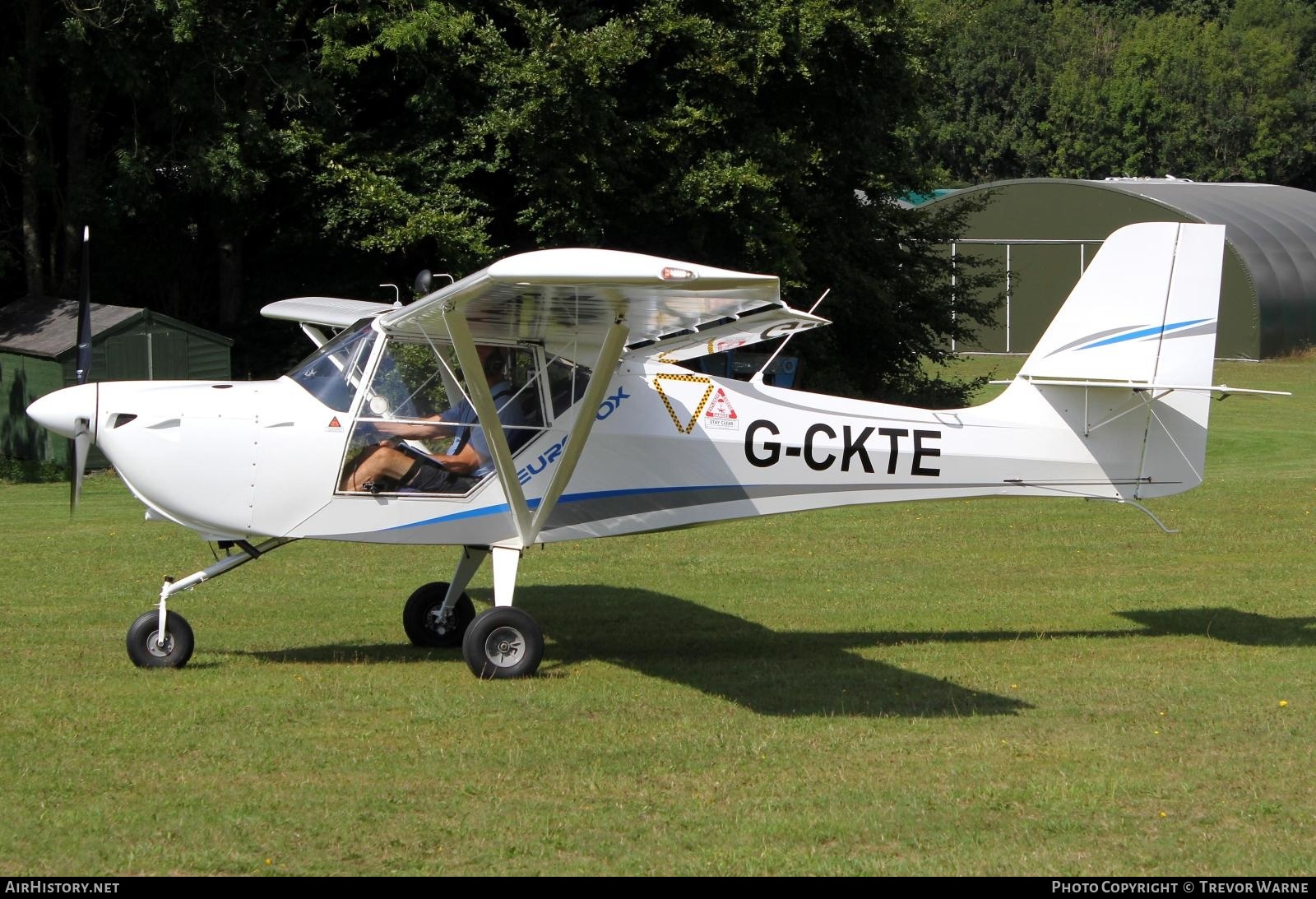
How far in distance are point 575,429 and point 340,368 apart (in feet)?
5.30

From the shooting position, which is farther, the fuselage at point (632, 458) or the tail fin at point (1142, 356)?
the tail fin at point (1142, 356)

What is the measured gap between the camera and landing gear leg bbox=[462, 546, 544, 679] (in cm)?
915

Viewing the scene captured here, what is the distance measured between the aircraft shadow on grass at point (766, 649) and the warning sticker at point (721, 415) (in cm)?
164

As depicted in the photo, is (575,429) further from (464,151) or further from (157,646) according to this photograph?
(464,151)

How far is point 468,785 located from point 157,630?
133 inches

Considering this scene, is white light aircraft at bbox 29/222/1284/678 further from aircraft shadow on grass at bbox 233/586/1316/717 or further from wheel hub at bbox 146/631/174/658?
aircraft shadow on grass at bbox 233/586/1316/717

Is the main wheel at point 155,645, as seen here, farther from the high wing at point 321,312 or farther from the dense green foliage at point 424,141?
the dense green foliage at point 424,141

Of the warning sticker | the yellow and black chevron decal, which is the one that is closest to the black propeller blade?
the yellow and black chevron decal

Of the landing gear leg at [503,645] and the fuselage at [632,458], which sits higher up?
the fuselage at [632,458]

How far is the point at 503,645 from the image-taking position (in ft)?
30.2

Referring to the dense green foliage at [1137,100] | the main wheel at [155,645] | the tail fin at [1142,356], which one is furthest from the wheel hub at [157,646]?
the dense green foliage at [1137,100]

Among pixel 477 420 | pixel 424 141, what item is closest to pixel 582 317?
pixel 477 420

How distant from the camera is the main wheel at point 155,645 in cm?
926
